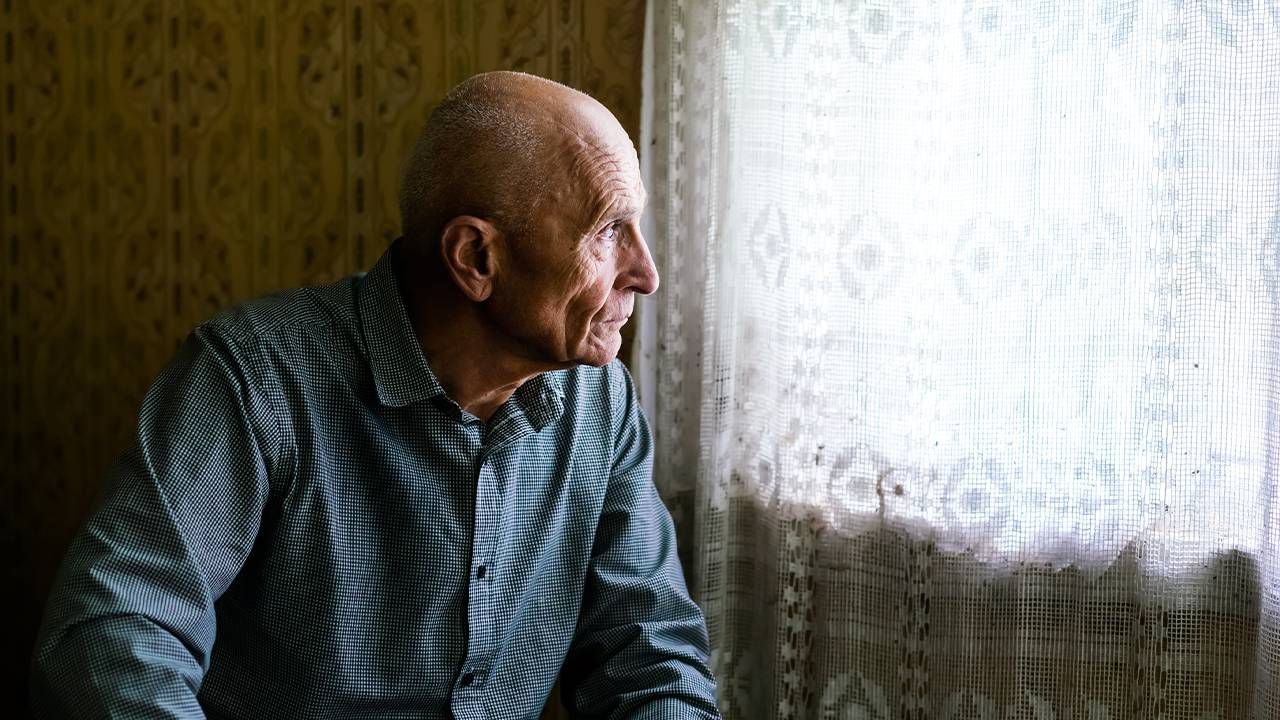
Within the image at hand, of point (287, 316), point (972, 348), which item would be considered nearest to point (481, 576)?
point (287, 316)

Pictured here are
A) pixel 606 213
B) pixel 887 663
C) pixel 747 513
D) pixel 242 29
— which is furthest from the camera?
pixel 242 29

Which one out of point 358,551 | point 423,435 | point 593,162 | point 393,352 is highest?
point 593,162

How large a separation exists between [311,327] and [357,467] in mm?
188

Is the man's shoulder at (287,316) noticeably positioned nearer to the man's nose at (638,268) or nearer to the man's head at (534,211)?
the man's head at (534,211)

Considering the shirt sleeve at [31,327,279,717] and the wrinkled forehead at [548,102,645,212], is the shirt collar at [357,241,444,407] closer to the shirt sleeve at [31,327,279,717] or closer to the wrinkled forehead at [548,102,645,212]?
the shirt sleeve at [31,327,279,717]

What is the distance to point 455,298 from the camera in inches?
61.2

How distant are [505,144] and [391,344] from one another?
0.29m

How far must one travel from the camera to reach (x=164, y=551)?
1.35 metres

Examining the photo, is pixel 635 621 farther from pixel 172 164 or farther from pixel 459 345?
pixel 172 164

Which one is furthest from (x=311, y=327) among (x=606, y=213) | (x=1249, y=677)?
(x=1249, y=677)

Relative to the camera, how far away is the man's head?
1.48 meters

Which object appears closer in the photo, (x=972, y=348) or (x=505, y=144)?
(x=505, y=144)

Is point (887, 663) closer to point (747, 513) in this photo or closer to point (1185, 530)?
point (747, 513)

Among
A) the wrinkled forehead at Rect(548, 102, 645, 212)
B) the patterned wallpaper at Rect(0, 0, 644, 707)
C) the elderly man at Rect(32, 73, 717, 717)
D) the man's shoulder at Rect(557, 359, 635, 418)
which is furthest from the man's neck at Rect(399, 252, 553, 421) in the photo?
the patterned wallpaper at Rect(0, 0, 644, 707)
